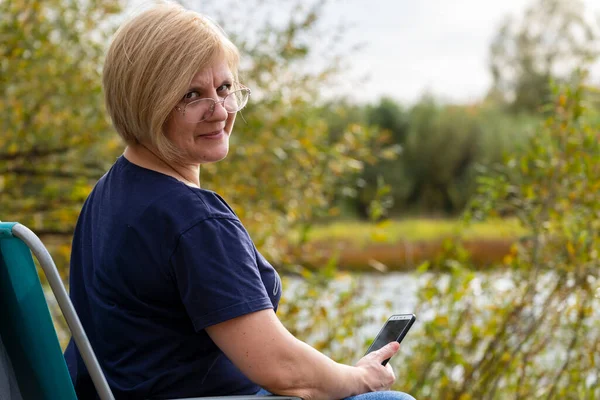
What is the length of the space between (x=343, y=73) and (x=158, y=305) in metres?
3.21

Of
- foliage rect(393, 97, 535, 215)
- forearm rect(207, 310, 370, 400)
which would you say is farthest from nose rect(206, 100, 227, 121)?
foliage rect(393, 97, 535, 215)

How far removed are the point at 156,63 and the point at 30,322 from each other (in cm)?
53

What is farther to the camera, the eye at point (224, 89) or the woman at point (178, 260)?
the eye at point (224, 89)

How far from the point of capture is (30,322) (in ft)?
4.70

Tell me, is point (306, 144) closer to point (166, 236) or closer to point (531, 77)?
point (166, 236)

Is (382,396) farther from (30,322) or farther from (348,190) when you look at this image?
(348,190)

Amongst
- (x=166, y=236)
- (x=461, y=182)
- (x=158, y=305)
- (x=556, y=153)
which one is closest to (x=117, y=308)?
Answer: (x=158, y=305)

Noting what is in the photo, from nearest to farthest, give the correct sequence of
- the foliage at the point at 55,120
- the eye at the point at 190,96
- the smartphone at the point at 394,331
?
the eye at the point at 190,96 < the smartphone at the point at 394,331 < the foliage at the point at 55,120

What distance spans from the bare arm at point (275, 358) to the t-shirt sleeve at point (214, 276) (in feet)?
0.09

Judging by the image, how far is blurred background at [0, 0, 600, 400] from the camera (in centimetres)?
359

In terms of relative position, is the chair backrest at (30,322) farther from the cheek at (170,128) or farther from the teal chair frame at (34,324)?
the cheek at (170,128)

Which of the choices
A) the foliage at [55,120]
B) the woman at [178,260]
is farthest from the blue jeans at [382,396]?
the foliage at [55,120]

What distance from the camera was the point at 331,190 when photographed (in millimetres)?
4660

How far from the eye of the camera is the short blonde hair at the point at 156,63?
5.08 ft
